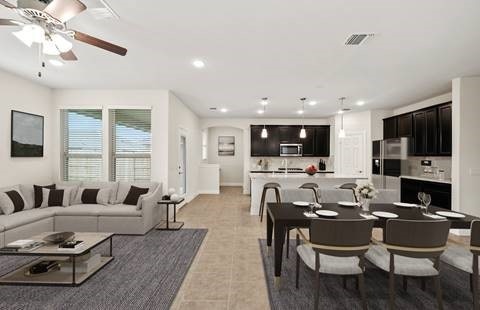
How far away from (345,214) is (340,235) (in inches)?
29.4

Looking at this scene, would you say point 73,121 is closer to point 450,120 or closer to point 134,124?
point 134,124

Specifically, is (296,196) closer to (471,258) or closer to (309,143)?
→ (471,258)

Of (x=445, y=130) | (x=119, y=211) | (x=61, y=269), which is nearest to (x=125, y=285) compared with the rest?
(x=61, y=269)

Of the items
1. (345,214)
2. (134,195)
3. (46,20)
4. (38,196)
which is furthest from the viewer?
(134,195)

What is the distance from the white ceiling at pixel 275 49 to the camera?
239cm

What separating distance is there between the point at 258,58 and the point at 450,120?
4017 millimetres

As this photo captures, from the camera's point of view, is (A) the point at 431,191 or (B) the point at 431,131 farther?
(B) the point at 431,131

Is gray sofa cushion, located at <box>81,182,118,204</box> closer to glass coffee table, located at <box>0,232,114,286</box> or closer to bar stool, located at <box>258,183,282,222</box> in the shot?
glass coffee table, located at <box>0,232,114,286</box>

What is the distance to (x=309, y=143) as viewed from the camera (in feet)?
28.6

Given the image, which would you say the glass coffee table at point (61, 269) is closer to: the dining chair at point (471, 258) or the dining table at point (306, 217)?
the dining table at point (306, 217)

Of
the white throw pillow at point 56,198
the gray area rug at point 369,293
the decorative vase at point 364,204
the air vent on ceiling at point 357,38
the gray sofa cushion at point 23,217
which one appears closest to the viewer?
the gray area rug at point 369,293

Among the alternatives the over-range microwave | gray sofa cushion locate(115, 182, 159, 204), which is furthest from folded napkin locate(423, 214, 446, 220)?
the over-range microwave

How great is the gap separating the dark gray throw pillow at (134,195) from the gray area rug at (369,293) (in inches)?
110

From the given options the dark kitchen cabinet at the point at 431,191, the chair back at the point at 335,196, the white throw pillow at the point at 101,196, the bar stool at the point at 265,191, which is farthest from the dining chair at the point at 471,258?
the white throw pillow at the point at 101,196
